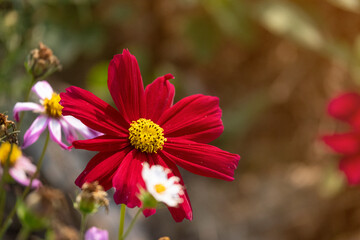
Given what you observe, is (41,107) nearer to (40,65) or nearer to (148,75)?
(40,65)

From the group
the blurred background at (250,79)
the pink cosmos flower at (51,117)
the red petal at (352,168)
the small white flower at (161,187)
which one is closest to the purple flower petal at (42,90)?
the pink cosmos flower at (51,117)

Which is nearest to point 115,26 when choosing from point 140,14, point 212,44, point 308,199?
point 140,14

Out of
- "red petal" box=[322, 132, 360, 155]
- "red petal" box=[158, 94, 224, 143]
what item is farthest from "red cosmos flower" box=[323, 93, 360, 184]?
"red petal" box=[158, 94, 224, 143]

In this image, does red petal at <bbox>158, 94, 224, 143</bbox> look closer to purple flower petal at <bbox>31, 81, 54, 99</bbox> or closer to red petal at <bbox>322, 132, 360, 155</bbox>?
purple flower petal at <bbox>31, 81, 54, 99</bbox>

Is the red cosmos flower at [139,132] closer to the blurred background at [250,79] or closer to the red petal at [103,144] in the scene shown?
the red petal at [103,144]

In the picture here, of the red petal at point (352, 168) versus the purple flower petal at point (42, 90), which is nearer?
the purple flower petal at point (42, 90)
